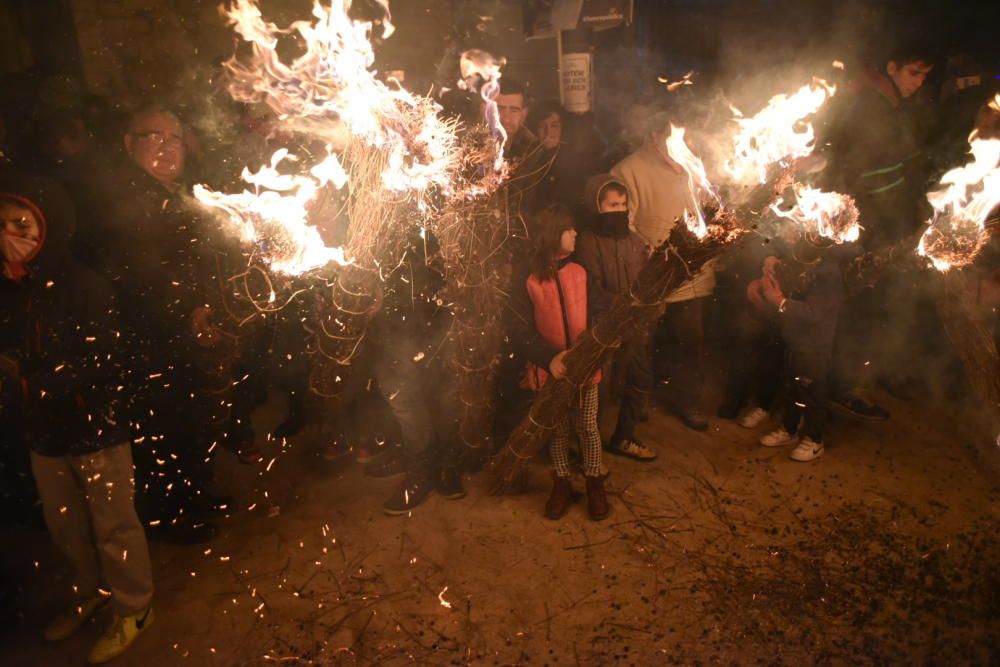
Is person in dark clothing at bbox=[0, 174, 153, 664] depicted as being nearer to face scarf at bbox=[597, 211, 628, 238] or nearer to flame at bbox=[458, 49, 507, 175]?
flame at bbox=[458, 49, 507, 175]

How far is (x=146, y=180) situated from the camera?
14.6 ft

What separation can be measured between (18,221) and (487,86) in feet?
11.8

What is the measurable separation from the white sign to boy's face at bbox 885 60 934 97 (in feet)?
8.78

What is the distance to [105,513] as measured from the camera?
11.9 feet

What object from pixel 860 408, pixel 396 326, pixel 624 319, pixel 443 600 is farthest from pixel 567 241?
pixel 860 408

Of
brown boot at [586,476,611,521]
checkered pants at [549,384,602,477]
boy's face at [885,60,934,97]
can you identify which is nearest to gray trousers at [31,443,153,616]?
checkered pants at [549,384,602,477]

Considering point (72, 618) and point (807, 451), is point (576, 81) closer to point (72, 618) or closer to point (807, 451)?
point (807, 451)

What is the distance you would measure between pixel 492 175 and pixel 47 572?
3886mm

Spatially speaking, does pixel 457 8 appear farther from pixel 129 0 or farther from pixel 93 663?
pixel 93 663

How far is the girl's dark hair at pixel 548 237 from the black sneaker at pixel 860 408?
3266 millimetres

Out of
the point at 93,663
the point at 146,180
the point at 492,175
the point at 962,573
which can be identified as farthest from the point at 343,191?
the point at 962,573

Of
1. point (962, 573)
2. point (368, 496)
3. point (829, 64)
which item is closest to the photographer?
point (962, 573)

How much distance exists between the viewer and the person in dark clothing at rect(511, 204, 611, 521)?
4.63m

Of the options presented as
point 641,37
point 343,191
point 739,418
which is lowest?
point 739,418
